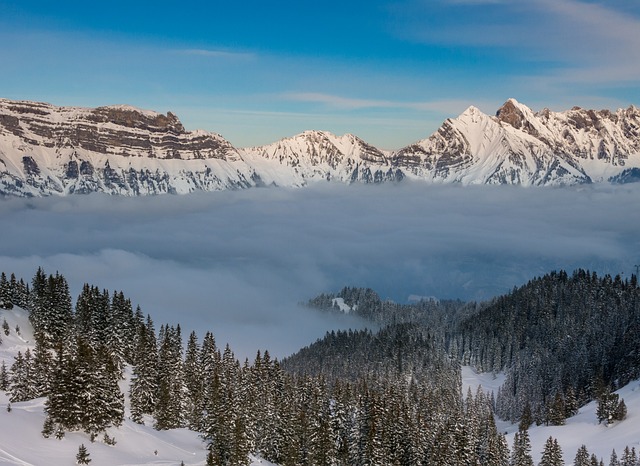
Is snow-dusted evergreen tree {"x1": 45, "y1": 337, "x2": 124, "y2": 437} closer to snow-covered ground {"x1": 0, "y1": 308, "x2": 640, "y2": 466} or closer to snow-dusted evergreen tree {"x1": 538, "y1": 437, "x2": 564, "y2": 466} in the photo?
snow-covered ground {"x1": 0, "y1": 308, "x2": 640, "y2": 466}

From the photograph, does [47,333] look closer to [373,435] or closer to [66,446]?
[66,446]

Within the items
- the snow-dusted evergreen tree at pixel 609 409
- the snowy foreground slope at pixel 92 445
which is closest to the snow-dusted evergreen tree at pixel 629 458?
the snow-dusted evergreen tree at pixel 609 409

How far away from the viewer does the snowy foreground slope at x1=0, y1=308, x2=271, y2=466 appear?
203 feet

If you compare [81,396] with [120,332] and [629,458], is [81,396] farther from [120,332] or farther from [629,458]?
[629,458]

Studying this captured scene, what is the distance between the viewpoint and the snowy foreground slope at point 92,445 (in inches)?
2432

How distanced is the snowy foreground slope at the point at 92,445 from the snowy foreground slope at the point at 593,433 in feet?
219

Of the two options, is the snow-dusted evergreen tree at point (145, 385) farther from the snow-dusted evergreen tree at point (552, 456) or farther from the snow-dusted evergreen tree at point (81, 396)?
the snow-dusted evergreen tree at point (552, 456)

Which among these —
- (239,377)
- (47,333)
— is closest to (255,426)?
(239,377)

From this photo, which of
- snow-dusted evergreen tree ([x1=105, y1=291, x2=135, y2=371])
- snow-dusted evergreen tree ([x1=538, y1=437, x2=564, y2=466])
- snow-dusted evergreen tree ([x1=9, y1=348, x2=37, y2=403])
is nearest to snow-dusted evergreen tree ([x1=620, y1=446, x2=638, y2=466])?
snow-dusted evergreen tree ([x1=538, y1=437, x2=564, y2=466])

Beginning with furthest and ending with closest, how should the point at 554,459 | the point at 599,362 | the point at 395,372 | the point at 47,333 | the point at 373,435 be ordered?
the point at 395,372 → the point at 599,362 → the point at 47,333 → the point at 554,459 → the point at 373,435

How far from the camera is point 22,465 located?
57.1 meters

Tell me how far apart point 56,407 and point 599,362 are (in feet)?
485

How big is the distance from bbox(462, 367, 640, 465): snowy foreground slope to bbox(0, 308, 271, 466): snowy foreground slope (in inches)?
2631

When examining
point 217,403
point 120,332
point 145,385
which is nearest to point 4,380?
point 145,385
